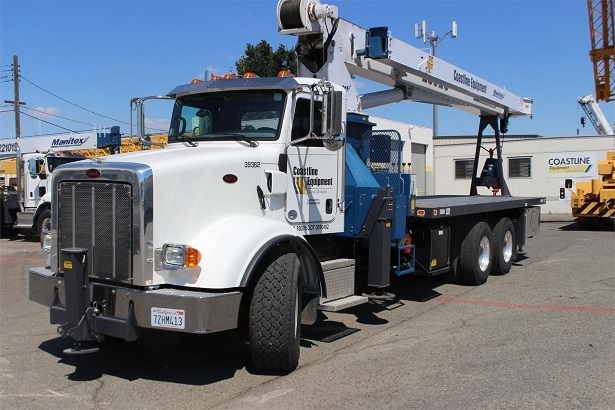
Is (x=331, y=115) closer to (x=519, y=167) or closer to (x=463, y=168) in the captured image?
(x=519, y=167)

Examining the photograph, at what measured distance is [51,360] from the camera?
5.79 m

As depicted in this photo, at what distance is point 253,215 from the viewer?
5539 mm

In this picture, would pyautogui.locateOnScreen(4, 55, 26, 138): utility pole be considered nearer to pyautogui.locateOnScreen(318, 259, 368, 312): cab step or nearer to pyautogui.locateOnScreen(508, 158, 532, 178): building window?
pyautogui.locateOnScreen(508, 158, 532, 178): building window

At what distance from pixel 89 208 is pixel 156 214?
720 mm

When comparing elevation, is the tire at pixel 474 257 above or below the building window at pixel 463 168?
below

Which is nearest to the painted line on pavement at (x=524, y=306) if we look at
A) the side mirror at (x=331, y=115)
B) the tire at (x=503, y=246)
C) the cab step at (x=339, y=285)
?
the tire at (x=503, y=246)

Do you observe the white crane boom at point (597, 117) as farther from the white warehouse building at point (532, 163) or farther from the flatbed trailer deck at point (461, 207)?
the flatbed trailer deck at point (461, 207)

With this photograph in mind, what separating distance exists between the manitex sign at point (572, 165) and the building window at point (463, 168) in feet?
13.4

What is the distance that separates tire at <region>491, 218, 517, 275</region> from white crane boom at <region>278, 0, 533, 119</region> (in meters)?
2.73

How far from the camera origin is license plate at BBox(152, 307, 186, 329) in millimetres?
4578

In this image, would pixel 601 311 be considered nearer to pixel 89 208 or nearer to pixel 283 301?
pixel 283 301

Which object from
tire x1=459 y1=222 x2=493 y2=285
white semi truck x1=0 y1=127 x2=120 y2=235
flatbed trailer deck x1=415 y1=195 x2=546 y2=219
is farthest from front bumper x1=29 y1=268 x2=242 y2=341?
white semi truck x1=0 y1=127 x2=120 y2=235

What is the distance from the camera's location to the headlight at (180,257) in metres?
4.74

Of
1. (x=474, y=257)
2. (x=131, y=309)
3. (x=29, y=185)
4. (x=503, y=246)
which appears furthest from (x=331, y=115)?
(x=29, y=185)
